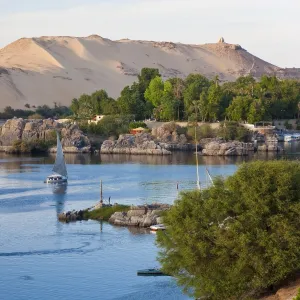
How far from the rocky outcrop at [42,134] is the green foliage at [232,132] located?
886cm

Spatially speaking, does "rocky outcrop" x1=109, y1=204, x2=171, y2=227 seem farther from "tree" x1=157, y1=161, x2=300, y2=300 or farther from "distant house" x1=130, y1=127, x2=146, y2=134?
"distant house" x1=130, y1=127, x2=146, y2=134

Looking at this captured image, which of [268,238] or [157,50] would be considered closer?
[268,238]

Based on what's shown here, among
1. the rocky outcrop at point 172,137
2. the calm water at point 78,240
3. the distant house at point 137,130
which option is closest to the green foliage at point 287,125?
the rocky outcrop at point 172,137

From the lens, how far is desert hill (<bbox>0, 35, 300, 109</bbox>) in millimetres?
101250

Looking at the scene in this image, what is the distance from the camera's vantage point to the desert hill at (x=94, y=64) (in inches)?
3986

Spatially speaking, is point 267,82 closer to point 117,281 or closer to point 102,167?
point 102,167

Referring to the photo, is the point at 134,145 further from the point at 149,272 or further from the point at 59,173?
the point at 149,272

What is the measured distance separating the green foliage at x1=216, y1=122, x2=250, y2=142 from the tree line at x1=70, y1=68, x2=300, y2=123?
244 cm

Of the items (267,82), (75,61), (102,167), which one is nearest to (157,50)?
(75,61)

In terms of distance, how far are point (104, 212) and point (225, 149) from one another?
26.8 m

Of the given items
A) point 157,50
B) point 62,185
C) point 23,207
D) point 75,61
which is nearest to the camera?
point 23,207

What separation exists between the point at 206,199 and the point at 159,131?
41564 millimetres

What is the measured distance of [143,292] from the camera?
65.8 ft

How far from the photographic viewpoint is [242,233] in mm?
17031
